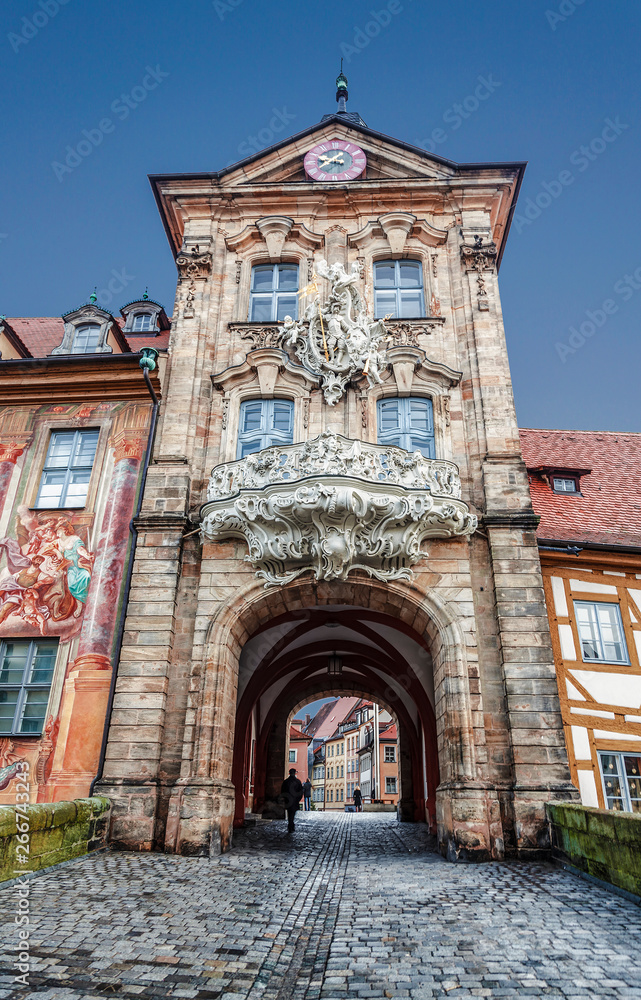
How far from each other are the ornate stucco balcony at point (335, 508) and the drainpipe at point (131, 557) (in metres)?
1.55

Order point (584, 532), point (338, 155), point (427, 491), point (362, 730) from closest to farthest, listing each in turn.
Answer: point (427, 491), point (584, 532), point (338, 155), point (362, 730)

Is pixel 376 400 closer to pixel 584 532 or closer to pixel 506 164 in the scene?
pixel 584 532

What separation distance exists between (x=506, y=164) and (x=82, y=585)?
13.5 metres

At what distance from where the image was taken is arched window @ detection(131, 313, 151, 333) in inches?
754

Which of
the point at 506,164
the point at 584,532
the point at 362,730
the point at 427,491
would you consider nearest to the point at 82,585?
the point at 427,491

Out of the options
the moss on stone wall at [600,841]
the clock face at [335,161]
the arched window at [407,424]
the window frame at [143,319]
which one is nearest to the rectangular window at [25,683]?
the arched window at [407,424]

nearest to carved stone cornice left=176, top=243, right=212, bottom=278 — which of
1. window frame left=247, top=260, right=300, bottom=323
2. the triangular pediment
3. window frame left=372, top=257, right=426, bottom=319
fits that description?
window frame left=247, top=260, right=300, bottom=323

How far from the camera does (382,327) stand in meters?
14.7

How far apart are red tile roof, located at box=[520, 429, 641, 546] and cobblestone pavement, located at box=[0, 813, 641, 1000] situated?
6.82m

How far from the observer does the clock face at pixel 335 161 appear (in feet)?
56.8

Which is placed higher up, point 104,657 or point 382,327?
point 382,327

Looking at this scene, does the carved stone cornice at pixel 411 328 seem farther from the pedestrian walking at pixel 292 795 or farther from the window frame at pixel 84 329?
the pedestrian walking at pixel 292 795

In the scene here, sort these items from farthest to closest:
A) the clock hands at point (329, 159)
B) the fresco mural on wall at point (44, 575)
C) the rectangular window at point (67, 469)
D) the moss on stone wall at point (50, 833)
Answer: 1. the clock hands at point (329, 159)
2. the rectangular window at point (67, 469)
3. the fresco mural on wall at point (44, 575)
4. the moss on stone wall at point (50, 833)

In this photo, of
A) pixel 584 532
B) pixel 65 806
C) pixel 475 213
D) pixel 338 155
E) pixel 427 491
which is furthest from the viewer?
pixel 338 155
